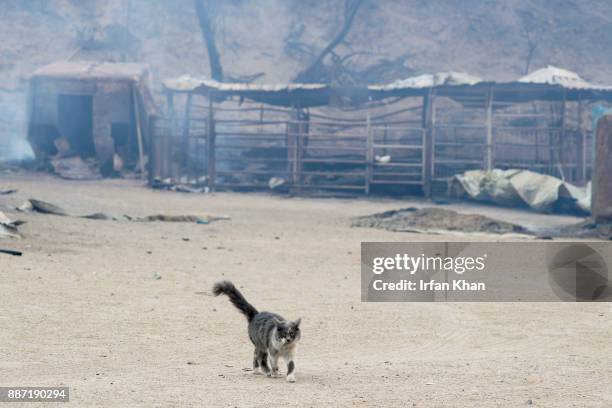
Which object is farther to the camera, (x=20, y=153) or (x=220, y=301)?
(x=20, y=153)

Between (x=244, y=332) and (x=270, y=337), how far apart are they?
7.12ft

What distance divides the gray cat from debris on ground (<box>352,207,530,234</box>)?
1057cm

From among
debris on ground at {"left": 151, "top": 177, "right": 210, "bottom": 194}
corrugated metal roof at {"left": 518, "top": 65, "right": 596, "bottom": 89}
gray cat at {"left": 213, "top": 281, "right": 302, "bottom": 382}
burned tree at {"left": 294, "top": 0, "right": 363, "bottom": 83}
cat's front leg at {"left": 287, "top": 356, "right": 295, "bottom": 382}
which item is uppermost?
burned tree at {"left": 294, "top": 0, "right": 363, "bottom": 83}

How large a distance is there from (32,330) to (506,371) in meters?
3.81

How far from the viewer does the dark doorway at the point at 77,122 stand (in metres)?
32.3

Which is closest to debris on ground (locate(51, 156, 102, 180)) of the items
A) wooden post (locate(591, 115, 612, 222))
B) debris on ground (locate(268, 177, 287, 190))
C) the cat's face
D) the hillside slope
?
debris on ground (locate(268, 177, 287, 190))

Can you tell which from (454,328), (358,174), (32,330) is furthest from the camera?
(358,174)

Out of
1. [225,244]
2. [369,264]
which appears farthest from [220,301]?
[225,244]

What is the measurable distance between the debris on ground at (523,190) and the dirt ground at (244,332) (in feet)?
28.0

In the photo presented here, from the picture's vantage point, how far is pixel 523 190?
23.8 m

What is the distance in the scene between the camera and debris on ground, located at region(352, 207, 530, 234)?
1762 cm

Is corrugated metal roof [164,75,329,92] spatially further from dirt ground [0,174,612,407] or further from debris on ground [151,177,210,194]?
dirt ground [0,174,612,407]

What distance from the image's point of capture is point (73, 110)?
108ft

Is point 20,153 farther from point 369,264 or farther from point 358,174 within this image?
point 369,264
